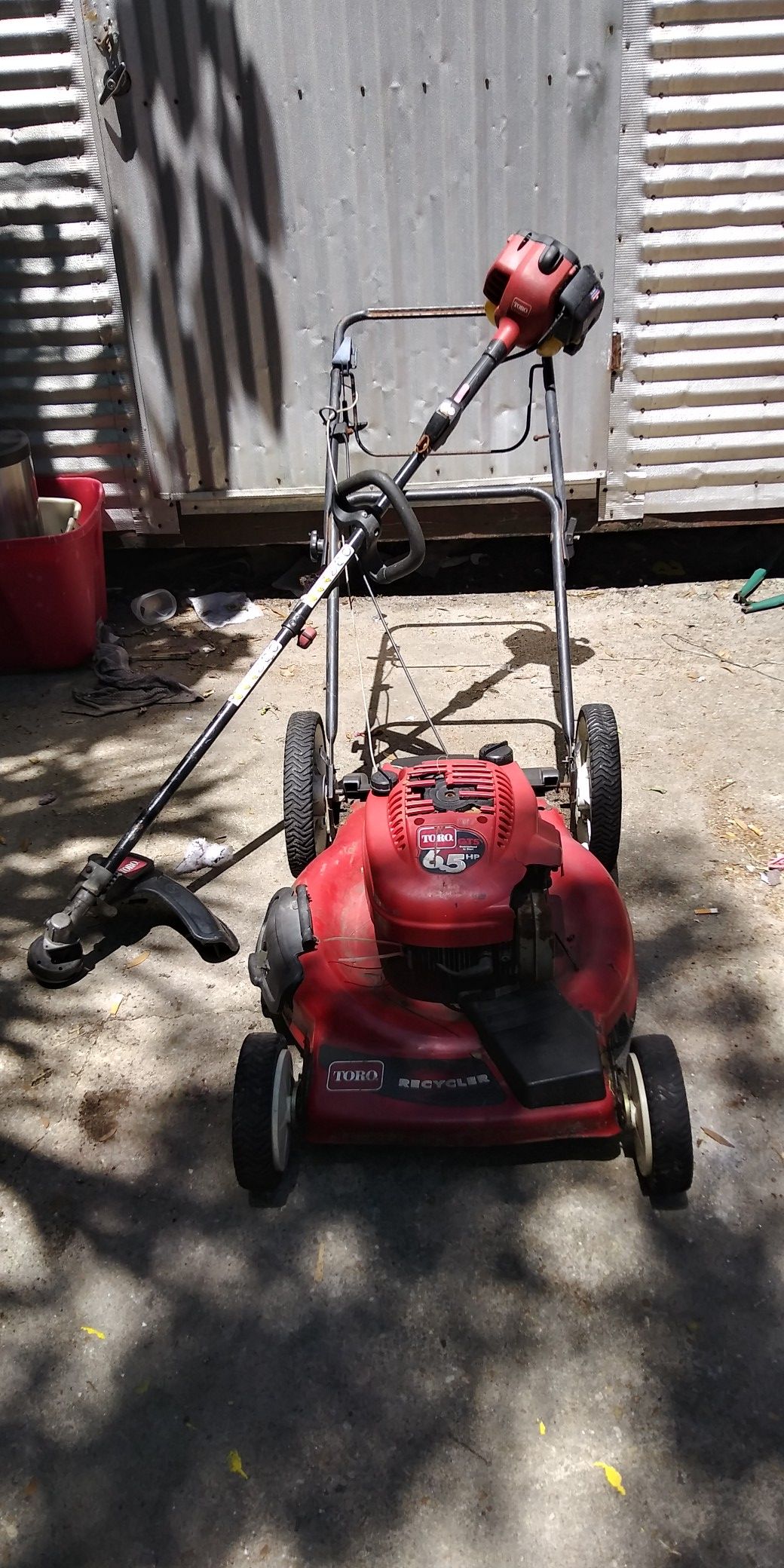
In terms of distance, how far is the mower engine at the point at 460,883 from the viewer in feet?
7.61

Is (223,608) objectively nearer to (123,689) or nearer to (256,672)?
(123,689)

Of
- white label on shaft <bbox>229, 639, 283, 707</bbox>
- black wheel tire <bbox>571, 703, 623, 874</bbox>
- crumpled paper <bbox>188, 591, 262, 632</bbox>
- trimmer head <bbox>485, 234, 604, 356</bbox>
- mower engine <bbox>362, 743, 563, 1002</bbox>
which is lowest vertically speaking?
crumpled paper <bbox>188, 591, 262, 632</bbox>

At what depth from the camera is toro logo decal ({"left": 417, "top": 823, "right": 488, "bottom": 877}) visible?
237cm

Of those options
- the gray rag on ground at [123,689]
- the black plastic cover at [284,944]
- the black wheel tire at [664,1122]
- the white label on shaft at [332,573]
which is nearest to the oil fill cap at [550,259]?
the white label on shaft at [332,573]

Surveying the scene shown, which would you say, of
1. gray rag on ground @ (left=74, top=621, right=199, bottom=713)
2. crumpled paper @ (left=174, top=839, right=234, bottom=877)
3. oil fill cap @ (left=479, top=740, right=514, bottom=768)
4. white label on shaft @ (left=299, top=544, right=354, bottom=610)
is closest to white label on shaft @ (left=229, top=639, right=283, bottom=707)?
white label on shaft @ (left=299, top=544, right=354, bottom=610)

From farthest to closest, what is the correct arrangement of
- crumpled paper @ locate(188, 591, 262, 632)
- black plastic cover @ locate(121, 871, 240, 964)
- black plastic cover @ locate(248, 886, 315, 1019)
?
crumpled paper @ locate(188, 591, 262, 632) < black plastic cover @ locate(121, 871, 240, 964) < black plastic cover @ locate(248, 886, 315, 1019)

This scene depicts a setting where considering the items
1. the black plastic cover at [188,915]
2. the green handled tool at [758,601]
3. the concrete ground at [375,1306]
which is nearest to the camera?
the concrete ground at [375,1306]

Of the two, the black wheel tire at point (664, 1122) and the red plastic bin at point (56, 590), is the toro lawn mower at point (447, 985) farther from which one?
the red plastic bin at point (56, 590)

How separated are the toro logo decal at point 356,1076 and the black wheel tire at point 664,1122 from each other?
1.60ft

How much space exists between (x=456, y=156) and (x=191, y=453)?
→ 5.07 ft

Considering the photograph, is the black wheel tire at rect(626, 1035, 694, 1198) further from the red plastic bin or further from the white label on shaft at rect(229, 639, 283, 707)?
the red plastic bin

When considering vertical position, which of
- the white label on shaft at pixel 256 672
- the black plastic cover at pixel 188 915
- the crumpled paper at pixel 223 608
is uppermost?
the white label on shaft at pixel 256 672

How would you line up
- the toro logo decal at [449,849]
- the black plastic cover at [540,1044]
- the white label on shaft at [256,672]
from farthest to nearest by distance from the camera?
the white label on shaft at [256,672]
the toro logo decal at [449,849]
the black plastic cover at [540,1044]

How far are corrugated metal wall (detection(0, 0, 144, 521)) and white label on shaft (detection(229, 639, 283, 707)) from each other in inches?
95.2
